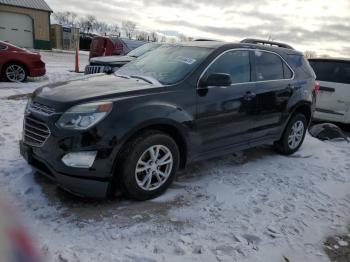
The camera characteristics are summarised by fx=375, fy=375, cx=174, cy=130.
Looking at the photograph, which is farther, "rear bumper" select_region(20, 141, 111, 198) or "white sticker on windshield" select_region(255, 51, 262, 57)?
"white sticker on windshield" select_region(255, 51, 262, 57)

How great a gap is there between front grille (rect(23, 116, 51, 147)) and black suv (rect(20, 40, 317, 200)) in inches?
0.4

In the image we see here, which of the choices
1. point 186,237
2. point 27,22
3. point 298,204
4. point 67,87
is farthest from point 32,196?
point 27,22

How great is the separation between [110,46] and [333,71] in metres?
8.43

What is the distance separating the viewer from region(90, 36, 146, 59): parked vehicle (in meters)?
14.0

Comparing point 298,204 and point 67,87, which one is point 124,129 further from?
point 298,204

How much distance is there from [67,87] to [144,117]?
1.02 meters

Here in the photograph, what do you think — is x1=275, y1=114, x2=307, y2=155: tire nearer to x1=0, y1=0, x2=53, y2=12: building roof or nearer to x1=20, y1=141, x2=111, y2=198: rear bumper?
x1=20, y1=141, x2=111, y2=198: rear bumper

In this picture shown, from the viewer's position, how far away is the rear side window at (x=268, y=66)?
5.27 m

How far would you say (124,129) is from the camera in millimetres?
3639

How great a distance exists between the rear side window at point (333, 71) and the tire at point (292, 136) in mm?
2425

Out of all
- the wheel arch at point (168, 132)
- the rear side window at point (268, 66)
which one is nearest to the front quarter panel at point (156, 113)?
the wheel arch at point (168, 132)

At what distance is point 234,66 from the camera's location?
4.92m

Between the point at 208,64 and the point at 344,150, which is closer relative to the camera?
the point at 208,64

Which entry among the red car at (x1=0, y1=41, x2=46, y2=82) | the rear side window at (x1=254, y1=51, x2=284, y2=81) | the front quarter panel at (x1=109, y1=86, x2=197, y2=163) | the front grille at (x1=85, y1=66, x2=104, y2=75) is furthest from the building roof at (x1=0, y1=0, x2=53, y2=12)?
the front quarter panel at (x1=109, y1=86, x2=197, y2=163)
